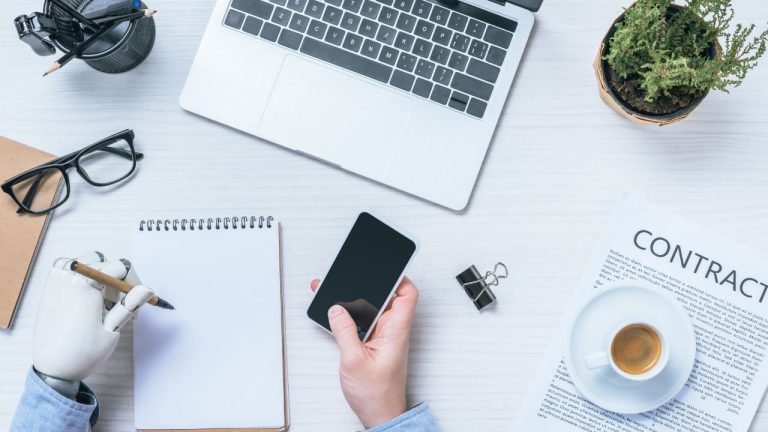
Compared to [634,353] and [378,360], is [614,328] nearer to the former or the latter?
[634,353]

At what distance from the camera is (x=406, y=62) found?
0.82m

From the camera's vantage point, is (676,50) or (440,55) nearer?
(676,50)

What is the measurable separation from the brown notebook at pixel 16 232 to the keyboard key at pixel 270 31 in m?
0.34

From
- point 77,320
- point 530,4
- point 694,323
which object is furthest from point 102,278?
point 694,323

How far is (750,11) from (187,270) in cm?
81

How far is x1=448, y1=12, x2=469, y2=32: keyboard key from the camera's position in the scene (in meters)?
0.82

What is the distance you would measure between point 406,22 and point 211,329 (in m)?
0.47

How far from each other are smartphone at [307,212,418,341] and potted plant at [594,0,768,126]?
315mm

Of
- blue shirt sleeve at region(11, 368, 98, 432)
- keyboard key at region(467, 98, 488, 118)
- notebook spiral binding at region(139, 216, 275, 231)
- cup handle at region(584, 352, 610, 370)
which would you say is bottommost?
blue shirt sleeve at region(11, 368, 98, 432)

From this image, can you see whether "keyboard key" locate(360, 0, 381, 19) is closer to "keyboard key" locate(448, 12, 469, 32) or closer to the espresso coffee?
"keyboard key" locate(448, 12, 469, 32)

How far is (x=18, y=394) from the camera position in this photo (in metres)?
0.86

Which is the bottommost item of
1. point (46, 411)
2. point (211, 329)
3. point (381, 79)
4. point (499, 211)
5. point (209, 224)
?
point (46, 411)

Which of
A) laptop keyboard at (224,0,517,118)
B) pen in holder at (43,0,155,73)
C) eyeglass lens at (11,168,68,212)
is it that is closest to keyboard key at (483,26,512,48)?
laptop keyboard at (224,0,517,118)

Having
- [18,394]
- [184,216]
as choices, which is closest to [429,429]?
[184,216]
